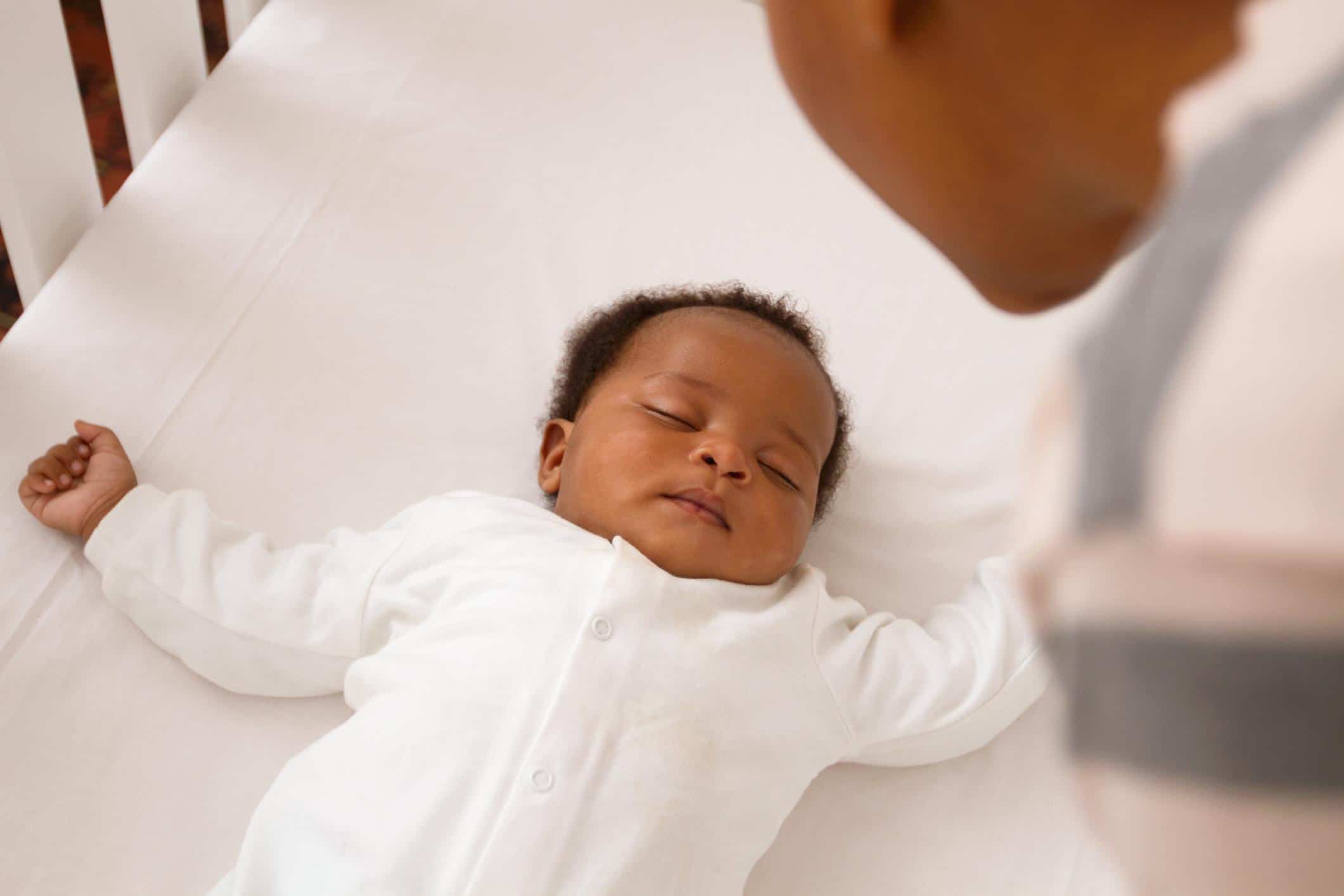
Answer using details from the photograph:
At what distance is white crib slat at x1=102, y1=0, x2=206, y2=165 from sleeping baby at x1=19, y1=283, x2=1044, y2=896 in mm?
370

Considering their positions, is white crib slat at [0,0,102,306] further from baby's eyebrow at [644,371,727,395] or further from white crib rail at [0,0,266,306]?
baby's eyebrow at [644,371,727,395]

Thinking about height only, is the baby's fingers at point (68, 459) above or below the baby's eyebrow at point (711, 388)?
below

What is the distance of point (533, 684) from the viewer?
2.86 ft

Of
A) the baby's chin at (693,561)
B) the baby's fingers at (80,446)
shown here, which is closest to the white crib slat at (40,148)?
the baby's fingers at (80,446)

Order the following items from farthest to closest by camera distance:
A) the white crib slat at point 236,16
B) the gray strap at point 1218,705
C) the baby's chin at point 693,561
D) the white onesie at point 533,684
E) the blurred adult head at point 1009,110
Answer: the white crib slat at point 236,16, the baby's chin at point 693,561, the white onesie at point 533,684, the blurred adult head at point 1009,110, the gray strap at point 1218,705

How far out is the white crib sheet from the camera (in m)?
0.97

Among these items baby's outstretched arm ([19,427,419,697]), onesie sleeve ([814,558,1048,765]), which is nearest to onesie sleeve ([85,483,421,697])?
baby's outstretched arm ([19,427,419,697])

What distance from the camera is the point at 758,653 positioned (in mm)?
931

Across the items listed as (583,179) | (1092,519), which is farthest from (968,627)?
(1092,519)

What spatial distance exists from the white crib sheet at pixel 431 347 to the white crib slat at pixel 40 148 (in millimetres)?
25

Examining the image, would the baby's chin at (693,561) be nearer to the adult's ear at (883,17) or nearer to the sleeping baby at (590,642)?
the sleeping baby at (590,642)

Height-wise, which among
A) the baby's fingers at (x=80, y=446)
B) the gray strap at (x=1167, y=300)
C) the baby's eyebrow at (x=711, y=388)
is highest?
the gray strap at (x=1167, y=300)

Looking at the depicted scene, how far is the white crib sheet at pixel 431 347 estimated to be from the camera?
973 mm

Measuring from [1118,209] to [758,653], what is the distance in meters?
0.56
